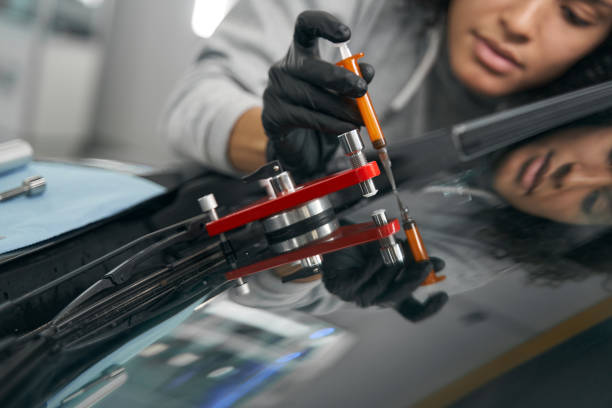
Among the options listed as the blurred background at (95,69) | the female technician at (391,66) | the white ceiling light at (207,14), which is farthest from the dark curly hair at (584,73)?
the blurred background at (95,69)

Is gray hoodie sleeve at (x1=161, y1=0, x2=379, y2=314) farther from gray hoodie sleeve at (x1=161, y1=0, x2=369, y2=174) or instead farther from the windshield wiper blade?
the windshield wiper blade

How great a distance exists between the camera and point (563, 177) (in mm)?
401

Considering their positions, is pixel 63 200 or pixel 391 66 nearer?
pixel 63 200

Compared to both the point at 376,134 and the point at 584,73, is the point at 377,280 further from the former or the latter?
the point at 584,73

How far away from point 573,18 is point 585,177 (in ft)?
1.38

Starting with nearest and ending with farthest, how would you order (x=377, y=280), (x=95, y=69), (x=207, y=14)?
(x=377, y=280) → (x=207, y=14) → (x=95, y=69)

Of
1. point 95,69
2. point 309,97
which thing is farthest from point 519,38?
point 95,69

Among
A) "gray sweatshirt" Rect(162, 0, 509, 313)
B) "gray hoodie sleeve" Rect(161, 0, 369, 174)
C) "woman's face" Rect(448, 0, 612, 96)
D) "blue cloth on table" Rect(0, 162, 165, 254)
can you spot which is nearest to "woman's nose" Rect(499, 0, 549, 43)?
"woman's face" Rect(448, 0, 612, 96)

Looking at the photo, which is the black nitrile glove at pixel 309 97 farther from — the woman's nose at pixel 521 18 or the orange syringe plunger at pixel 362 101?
the woman's nose at pixel 521 18

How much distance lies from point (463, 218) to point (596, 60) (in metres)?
0.53

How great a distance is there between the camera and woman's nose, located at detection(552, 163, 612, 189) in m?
0.37

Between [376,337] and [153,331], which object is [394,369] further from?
[153,331]

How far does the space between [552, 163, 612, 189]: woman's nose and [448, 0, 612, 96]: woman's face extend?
1.27ft

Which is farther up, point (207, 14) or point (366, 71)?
point (207, 14)
